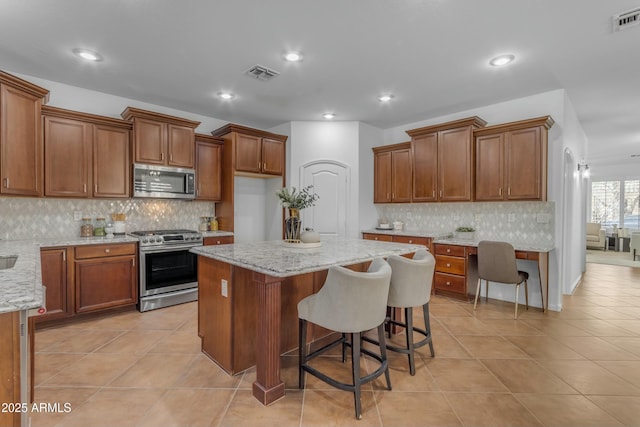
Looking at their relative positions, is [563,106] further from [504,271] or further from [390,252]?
[390,252]

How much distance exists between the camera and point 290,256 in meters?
2.27

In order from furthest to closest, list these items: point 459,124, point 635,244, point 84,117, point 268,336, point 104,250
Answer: point 635,244
point 459,124
point 84,117
point 104,250
point 268,336

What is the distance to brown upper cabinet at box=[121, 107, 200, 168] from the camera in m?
3.97

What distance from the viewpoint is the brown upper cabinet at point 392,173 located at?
5156 mm

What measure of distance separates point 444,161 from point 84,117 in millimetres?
4734

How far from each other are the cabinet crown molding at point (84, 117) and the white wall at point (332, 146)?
242 centimetres

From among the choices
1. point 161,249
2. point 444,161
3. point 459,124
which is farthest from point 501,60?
point 161,249

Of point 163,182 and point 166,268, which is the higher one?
point 163,182

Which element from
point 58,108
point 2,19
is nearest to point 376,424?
point 2,19

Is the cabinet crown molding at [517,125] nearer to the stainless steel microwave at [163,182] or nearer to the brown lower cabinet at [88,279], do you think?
the stainless steel microwave at [163,182]

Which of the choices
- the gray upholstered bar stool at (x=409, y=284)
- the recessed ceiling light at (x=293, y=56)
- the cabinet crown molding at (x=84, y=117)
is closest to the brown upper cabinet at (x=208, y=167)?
the cabinet crown molding at (x=84, y=117)

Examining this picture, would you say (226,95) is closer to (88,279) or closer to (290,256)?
(88,279)

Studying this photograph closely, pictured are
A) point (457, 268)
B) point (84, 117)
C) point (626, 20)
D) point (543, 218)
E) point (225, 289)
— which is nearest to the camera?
point (225, 289)

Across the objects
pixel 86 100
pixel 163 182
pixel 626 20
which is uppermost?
pixel 626 20
